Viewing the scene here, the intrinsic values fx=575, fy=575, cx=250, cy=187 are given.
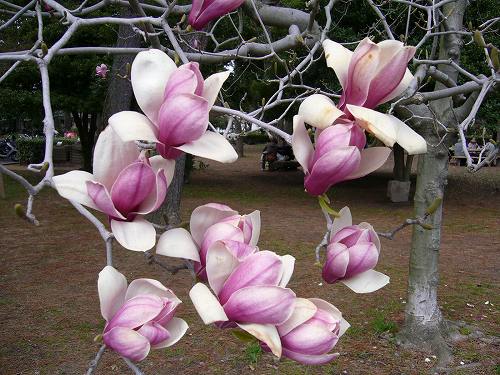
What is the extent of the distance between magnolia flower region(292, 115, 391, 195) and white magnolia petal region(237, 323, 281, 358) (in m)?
0.19

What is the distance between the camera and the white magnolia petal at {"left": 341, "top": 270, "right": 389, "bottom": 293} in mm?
697

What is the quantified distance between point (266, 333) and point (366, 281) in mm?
203

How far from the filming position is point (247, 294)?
55cm

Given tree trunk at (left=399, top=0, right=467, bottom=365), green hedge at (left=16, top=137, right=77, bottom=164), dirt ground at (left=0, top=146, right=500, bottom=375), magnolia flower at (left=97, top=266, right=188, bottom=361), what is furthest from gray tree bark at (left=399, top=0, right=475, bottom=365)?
green hedge at (left=16, top=137, right=77, bottom=164)

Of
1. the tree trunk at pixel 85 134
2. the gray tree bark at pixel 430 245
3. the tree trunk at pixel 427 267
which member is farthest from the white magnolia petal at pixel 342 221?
the tree trunk at pixel 85 134

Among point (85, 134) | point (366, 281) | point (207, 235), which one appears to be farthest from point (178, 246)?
point (85, 134)

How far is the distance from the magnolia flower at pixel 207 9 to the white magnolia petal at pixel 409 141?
1.22 feet

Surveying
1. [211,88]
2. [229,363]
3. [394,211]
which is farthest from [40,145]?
[211,88]

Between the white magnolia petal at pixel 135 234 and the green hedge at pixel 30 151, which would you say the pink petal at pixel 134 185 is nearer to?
the white magnolia petal at pixel 135 234

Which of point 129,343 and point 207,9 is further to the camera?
point 207,9

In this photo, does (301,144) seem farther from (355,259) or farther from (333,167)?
(355,259)

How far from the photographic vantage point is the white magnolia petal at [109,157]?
652 mm

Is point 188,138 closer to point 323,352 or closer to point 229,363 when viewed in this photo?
point 323,352

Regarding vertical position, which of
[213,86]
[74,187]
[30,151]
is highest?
[213,86]
